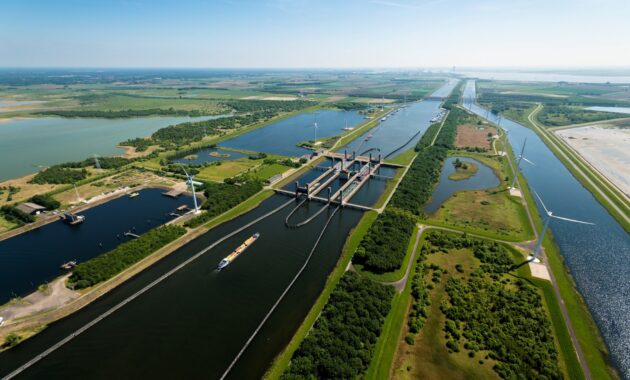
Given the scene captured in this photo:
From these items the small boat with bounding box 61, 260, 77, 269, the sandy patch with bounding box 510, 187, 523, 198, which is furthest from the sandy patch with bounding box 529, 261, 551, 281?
the small boat with bounding box 61, 260, 77, 269

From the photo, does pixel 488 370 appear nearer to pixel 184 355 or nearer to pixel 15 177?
pixel 184 355

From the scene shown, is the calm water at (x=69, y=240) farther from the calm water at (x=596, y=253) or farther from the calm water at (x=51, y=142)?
the calm water at (x=596, y=253)

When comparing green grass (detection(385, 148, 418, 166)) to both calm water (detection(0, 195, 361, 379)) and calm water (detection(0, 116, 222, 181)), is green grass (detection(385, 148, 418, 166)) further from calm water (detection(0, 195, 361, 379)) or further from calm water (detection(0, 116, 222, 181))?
calm water (detection(0, 116, 222, 181))

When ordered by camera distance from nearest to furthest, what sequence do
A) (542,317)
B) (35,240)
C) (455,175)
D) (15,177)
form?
(542,317)
(35,240)
(15,177)
(455,175)

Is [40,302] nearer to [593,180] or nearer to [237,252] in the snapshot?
[237,252]

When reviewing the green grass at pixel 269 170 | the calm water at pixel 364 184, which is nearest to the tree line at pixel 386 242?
the calm water at pixel 364 184

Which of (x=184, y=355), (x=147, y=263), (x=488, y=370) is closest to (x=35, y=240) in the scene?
(x=147, y=263)
